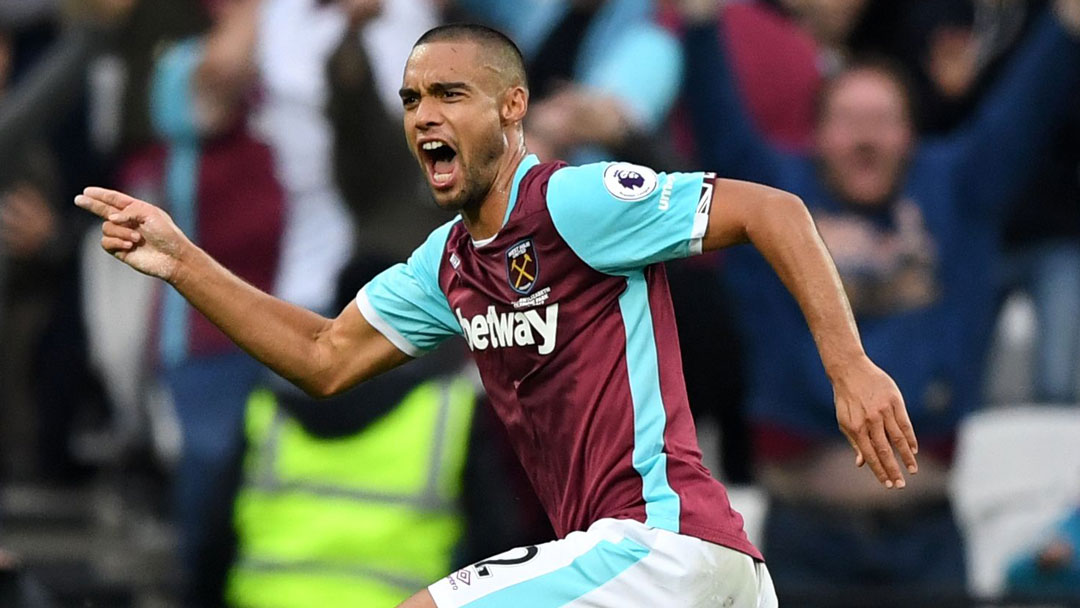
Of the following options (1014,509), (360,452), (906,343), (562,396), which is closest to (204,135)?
(360,452)

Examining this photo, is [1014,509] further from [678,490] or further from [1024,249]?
[678,490]

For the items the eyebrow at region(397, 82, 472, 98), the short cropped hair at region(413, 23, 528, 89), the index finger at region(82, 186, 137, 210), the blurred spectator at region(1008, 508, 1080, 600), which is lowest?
the blurred spectator at region(1008, 508, 1080, 600)

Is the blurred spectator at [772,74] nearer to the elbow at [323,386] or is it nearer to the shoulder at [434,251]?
the shoulder at [434,251]

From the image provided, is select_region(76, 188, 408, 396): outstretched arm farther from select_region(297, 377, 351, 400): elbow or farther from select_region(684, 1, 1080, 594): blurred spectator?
select_region(684, 1, 1080, 594): blurred spectator

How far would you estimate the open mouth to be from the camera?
4.71 m

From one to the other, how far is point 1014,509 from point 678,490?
362 centimetres

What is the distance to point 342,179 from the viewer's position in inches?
325

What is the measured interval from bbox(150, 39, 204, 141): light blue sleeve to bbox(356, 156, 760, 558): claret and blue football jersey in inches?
156

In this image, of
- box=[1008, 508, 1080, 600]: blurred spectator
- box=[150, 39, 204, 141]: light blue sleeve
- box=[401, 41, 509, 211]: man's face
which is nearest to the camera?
box=[401, 41, 509, 211]: man's face

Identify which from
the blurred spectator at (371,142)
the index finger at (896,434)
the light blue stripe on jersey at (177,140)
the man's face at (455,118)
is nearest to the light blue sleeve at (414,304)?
the man's face at (455,118)

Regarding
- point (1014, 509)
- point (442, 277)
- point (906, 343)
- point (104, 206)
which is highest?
point (104, 206)

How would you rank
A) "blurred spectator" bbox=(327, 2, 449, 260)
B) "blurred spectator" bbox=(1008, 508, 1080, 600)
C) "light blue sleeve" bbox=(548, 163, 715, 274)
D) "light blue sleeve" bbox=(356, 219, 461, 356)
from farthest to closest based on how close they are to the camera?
"blurred spectator" bbox=(327, 2, 449, 260) → "blurred spectator" bbox=(1008, 508, 1080, 600) → "light blue sleeve" bbox=(356, 219, 461, 356) → "light blue sleeve" bbox=(548, 163, 715, 274)

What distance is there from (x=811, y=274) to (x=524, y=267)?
69cm

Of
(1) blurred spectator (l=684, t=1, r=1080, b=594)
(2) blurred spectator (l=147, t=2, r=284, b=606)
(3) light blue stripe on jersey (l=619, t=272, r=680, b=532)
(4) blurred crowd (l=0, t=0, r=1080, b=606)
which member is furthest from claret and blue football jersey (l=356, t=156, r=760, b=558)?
(2) blurred spectator (l=147, t=2, r=284, b=606)
